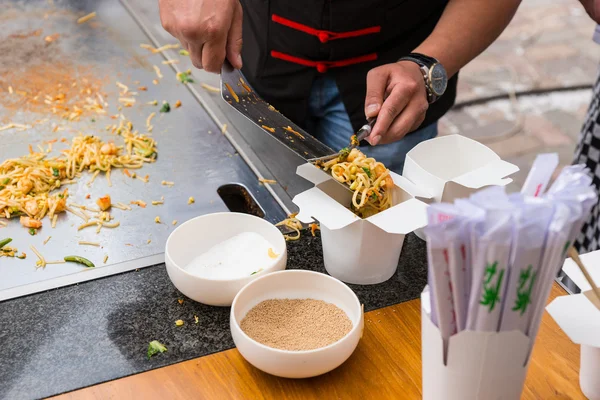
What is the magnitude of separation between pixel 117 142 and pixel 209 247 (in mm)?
642

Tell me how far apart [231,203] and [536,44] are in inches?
147

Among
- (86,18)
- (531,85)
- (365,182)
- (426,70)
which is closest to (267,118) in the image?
(365,182)

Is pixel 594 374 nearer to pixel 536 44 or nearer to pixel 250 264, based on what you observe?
pixel 250 264

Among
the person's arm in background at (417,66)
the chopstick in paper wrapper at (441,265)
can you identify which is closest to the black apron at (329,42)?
the person's arm in background at (417,66)

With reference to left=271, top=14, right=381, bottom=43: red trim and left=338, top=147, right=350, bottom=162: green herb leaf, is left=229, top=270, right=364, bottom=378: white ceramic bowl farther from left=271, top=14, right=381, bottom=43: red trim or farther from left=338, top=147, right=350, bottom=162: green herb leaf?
left=271, top=14, right=381, bottom=43: red trim

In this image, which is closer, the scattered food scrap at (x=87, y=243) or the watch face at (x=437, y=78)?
the scattered food scrap at (x=87, y=243)

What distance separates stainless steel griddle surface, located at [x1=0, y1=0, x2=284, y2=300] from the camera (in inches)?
58.8

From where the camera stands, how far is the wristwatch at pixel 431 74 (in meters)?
1.71

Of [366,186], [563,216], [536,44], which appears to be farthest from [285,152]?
[536,44]

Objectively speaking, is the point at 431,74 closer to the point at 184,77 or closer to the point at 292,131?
the point at 292,131

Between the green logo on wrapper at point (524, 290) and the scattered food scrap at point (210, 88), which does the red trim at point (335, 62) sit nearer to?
the scattered food scrap at point (210, 88)

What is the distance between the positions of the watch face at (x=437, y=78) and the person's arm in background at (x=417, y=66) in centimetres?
3

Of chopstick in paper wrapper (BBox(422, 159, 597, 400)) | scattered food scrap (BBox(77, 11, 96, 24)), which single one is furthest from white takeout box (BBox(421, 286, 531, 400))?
scattered food scrap (BBox(77, 11, 96, 24))

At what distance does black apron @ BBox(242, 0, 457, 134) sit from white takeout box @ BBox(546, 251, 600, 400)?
999mm
